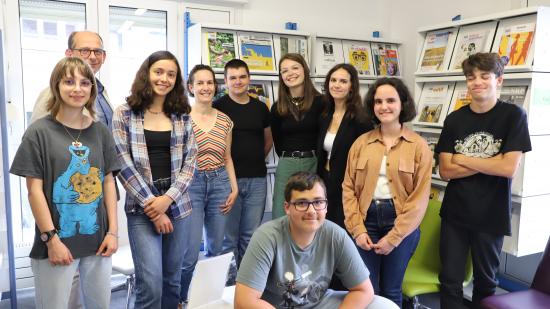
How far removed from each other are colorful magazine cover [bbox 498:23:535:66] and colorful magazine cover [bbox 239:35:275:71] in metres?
1.68

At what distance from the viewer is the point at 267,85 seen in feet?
12.5

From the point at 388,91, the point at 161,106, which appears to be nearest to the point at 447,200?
the point at 388,91

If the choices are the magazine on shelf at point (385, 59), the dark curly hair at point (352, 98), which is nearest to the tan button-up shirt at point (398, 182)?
the dark curly hair at point (352, 98)

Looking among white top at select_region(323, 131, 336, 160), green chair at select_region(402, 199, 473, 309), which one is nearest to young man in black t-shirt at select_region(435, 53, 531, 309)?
green chair at select_region(402, 199, 473, 309)

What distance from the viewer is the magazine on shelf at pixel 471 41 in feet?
10.0

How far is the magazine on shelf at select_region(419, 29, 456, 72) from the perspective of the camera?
3357 mm

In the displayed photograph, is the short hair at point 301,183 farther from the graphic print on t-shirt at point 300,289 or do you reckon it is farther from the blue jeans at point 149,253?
the blue jeans at point 149,253

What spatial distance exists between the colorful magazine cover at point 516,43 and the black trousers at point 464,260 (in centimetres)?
113

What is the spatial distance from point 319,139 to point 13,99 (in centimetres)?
213

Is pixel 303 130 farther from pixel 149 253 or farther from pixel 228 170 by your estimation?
pixel 149 253

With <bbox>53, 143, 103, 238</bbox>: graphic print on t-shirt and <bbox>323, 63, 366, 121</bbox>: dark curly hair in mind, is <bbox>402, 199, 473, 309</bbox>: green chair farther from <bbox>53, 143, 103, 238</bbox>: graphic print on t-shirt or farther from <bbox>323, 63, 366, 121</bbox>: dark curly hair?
<bbox>53, 143, 103, 238</bbox>: graphic print on t-shirt

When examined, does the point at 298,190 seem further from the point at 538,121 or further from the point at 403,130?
the point at 538,121

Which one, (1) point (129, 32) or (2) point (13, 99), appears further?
(1) point (129, 32)

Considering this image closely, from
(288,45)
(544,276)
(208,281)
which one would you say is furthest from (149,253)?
(288,45)
